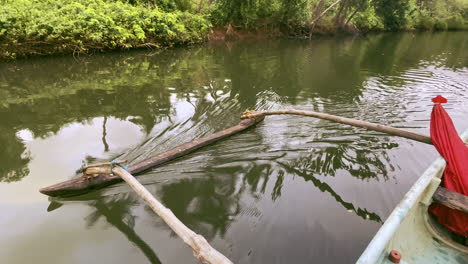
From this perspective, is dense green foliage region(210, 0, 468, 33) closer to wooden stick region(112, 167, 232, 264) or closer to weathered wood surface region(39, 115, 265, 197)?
weathered wood surface region(39, 115, 265, 197)

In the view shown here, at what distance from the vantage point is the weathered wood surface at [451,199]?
2.84m

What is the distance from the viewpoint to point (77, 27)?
411 inches

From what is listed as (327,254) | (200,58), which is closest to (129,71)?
(200,58)

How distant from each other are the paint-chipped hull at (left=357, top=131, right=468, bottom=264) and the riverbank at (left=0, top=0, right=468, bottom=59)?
11.3m

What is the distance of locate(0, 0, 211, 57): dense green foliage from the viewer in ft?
31.2

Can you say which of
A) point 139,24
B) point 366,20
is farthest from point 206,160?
point 366,20

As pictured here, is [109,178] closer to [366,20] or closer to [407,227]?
[407,227]

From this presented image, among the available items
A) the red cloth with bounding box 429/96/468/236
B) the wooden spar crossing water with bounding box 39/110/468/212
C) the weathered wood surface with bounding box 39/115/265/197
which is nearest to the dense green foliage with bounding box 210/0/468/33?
the weathered wood surface with bounding box 39/115/265/197

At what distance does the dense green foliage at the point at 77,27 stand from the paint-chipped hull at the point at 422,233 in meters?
11.2

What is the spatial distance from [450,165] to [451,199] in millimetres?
480

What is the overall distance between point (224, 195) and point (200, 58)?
405 inches

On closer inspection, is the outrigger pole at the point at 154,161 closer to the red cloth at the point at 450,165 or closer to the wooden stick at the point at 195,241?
the red cloth at the point at 450,165

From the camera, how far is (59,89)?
8.07 meters

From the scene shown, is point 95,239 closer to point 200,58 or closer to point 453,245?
point 453,245
